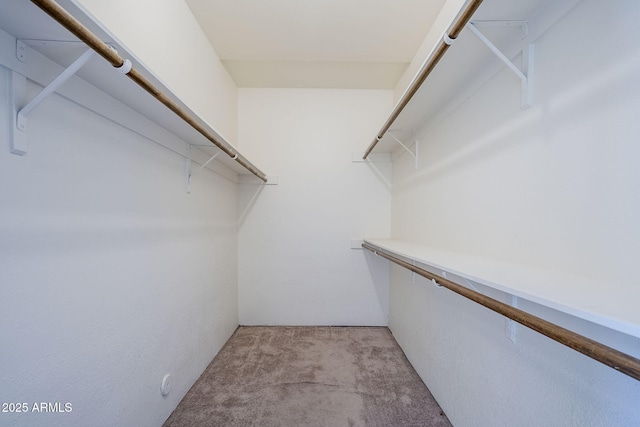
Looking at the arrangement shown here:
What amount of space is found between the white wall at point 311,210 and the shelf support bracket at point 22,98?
2085mm

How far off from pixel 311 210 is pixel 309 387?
5.32ft

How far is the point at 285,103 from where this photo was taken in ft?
9.52

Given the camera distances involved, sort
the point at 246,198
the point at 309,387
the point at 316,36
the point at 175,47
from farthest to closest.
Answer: the point at 246,198
the point at 316,36
the point at 309,387
the point at 175,47

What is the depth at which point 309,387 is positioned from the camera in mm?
1849

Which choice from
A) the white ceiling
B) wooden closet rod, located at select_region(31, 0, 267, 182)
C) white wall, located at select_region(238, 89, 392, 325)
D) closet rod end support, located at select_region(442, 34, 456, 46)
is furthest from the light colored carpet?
the white ceiling

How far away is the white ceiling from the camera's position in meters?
1.74

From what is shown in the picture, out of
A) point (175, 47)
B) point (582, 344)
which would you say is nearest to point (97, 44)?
point (175, 47)

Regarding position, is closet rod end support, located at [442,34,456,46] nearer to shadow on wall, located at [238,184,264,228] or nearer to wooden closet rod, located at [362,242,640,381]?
wooden closet rod, located at [362,242,640,381]

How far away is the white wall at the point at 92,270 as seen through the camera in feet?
2.53

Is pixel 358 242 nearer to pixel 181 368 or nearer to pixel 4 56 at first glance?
pixel 181 368

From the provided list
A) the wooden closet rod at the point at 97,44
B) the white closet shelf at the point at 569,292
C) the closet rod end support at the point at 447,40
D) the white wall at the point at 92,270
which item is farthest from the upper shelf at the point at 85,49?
the white closet shelf at the point at 569,292

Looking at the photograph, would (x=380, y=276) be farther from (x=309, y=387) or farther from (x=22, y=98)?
(x=22, y=98)

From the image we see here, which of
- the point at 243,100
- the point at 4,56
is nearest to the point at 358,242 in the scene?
the point at 243,100

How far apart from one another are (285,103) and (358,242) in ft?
5.62
